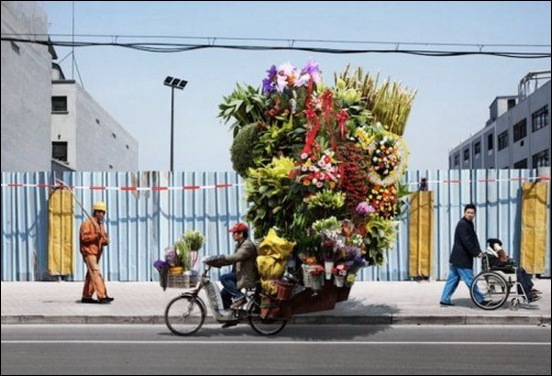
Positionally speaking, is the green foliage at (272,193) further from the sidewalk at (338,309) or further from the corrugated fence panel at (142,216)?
the corrugated fence panel at (142,216)

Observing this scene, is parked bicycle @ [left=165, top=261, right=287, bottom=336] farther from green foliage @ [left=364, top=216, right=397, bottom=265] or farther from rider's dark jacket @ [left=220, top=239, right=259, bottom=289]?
green foliage @ [left=364, top=216, right=397, bottom=265]

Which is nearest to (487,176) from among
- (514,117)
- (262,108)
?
(262,108)

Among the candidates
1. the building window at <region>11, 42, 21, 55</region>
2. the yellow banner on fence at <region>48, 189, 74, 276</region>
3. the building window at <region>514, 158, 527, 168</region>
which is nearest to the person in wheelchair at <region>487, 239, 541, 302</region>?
the yellow banner on fence at <region>48, 189, 74, 276</region>

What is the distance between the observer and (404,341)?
10031 mm

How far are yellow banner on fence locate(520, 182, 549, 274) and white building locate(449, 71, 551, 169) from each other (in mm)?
27445

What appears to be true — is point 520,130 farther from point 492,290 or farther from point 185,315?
point 185,315

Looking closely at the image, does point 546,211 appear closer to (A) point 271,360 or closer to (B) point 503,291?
(B) point 503,291

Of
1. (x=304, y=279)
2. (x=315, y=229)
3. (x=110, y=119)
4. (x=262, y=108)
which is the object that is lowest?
(x=304, y=279)

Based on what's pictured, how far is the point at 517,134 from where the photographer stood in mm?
62250

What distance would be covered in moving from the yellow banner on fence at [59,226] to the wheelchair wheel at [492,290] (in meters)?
9.54

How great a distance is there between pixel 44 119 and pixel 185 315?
2631 centimetres

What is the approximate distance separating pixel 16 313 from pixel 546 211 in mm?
11654

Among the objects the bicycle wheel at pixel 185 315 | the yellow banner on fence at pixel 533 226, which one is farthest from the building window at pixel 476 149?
the bicycle wheel at pixel 185 315

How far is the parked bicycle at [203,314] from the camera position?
34.6ft
